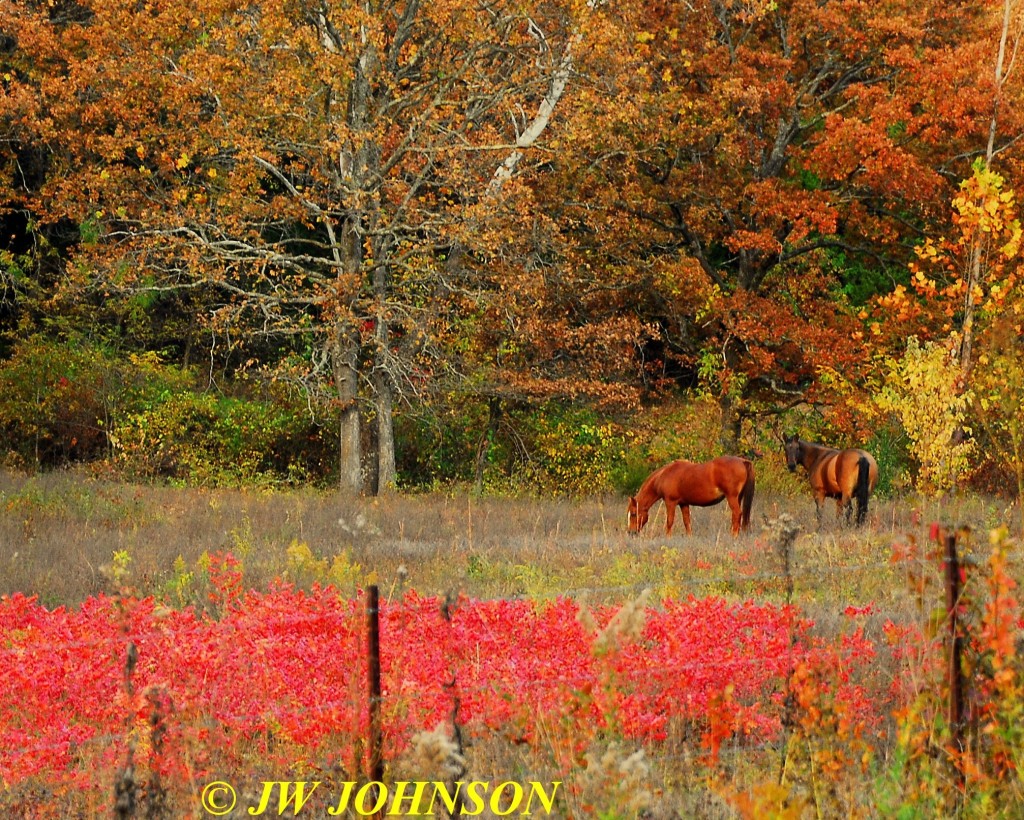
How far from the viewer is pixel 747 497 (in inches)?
665

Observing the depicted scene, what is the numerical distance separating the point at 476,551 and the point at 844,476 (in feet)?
16.9

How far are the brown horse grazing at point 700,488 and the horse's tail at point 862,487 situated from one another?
1.32 metres

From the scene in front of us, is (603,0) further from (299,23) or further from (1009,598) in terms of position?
(1009,598)

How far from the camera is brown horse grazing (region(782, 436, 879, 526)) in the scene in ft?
56.4

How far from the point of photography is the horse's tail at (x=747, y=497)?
16.7 m

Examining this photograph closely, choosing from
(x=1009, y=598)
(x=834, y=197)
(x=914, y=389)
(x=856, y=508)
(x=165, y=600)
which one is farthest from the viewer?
(x=834, y=197)

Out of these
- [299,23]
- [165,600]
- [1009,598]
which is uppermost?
[299,23]

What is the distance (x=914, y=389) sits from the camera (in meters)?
16.7

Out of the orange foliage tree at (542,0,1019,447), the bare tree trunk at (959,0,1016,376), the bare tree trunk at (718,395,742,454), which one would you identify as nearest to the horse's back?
the bare tree trunk at (959,0,1016,376)

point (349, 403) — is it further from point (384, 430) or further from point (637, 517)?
point (637, 517)

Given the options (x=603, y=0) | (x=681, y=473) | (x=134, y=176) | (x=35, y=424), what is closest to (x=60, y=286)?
(x=134, y=176)

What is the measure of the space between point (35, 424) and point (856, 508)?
1473cm

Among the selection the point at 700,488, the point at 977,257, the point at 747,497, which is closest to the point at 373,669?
the point at 700,488

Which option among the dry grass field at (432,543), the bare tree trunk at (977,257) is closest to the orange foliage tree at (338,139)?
the dry grass field at (432,543)
